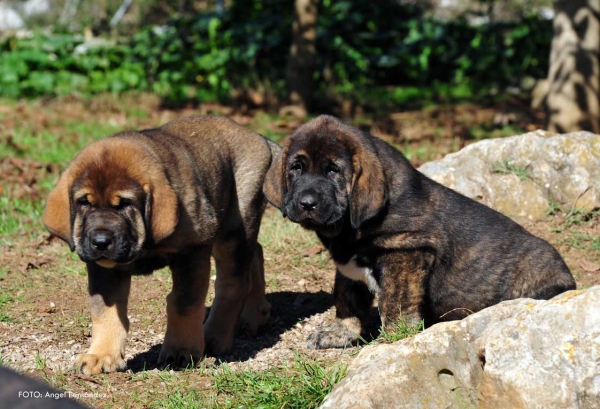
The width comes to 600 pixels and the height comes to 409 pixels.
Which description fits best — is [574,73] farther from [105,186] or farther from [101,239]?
[101,239]

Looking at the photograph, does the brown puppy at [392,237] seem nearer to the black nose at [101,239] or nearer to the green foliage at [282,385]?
the green foliage at [282,385]

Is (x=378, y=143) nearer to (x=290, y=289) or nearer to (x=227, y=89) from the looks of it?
(x=290, y=289)

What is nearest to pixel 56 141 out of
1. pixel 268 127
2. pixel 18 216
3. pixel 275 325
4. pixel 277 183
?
pixel 18 216

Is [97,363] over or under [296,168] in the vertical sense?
under

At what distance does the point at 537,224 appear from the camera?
800cm

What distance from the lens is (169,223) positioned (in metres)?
5.04

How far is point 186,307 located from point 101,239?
32.4 inches

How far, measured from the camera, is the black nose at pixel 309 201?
207 inches

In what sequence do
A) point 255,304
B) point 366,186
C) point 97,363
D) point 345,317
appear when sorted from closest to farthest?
point 97,363 → point 366,186 → point 345,317 → point 255,304

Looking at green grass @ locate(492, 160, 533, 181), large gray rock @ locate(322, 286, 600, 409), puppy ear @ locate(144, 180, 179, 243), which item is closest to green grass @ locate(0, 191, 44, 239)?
puppy ear @ locate(144, 180, 179, 243)

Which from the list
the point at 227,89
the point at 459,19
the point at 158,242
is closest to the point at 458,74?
the point at 459,19

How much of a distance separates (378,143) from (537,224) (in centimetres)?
287

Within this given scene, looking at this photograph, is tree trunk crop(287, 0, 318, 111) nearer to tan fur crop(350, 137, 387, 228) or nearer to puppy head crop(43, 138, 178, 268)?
tan fur crop(350, 137, 387, 228)

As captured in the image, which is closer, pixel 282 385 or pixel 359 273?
pixel 282 385
